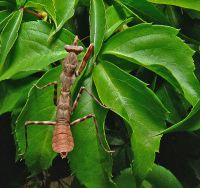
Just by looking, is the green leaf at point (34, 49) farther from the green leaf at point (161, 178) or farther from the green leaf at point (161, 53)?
the green leaf at point (161, 178)

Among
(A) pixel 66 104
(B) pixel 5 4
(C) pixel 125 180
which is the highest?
(B) pixel 5 4

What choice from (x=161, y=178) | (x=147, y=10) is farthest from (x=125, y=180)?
(x=147, y=10)

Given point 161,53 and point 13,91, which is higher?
point 161,53

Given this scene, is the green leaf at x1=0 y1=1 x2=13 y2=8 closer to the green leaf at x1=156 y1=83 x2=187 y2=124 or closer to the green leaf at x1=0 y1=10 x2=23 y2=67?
the green leaf at x1=0 y1=10 x2=23 y2=67

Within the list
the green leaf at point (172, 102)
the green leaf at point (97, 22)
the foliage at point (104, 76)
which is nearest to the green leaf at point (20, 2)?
the foliage at point (104, 76)

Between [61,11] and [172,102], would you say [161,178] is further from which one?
[61,11]

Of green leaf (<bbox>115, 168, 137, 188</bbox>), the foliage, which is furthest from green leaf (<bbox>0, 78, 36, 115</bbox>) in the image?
green leaf (<bbox>115, 168, 137, 188</bbox>)
